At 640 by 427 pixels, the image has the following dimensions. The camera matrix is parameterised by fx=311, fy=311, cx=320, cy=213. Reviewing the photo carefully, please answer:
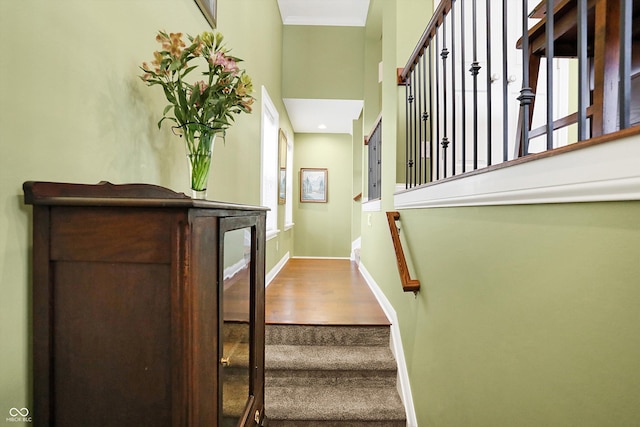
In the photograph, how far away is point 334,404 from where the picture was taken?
6.40ft

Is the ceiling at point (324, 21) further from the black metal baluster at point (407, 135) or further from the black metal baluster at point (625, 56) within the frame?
the black metal baluster at point (625, 56)

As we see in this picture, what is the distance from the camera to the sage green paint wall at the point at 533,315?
57 centimetres

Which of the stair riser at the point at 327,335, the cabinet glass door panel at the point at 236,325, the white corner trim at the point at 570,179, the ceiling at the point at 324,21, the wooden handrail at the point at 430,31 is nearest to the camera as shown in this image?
the white corner trim at the point at 570,179

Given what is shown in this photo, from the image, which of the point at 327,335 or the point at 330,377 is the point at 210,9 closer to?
the point at 327,335

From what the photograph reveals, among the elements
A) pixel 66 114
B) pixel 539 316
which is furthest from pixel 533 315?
pixel 66 114

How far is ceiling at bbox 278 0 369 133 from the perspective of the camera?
13.7ft

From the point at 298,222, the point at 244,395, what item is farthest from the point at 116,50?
the point at 298,222

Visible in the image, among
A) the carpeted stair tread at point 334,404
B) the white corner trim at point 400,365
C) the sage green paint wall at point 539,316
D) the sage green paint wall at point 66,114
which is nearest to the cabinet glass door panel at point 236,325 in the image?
the sage green paint wall at point 66,114

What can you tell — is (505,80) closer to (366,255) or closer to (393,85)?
(393,85)

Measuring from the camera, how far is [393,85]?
8.18 feet

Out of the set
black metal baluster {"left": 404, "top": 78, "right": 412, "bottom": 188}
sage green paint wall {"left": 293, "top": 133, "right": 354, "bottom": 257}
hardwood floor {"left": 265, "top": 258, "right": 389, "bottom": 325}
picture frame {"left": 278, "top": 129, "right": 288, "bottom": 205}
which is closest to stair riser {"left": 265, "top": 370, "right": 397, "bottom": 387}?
hardwood floor {"left": 265, "top": 258, "right": 389, "bottom": 325}

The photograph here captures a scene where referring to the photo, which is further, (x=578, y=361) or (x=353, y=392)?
(x=353, y=392)

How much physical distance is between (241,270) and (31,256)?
520 millimetres

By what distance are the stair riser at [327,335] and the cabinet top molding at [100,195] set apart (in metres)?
1.77
